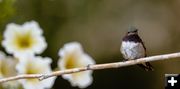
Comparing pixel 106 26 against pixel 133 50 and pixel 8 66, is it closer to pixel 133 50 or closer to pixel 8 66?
pixel 133 50

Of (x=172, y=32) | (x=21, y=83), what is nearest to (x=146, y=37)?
(x=172, y=32)

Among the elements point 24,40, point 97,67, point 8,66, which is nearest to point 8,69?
point 8,66

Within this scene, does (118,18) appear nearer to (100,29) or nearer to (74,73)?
(100,29)

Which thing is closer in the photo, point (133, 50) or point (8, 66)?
point (133, 50)

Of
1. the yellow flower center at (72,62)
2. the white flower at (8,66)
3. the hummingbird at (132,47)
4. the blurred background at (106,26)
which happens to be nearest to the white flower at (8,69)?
the white flower at (8,66)

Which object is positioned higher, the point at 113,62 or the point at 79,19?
the point at 79,19

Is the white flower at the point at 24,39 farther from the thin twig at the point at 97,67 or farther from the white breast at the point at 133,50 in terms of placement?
the white breast at the point at 133,50
